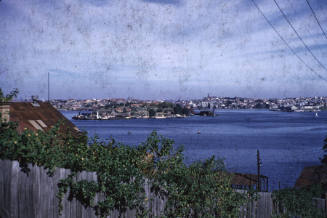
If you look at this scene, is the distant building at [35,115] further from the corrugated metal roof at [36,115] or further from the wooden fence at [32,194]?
the wooden fence at [32,194]

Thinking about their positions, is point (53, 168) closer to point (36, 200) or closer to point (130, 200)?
point (36, 200)

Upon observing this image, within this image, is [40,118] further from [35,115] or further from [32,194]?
[32,194]

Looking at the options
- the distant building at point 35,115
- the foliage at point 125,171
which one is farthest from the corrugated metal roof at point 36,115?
the foliage at point 125,171

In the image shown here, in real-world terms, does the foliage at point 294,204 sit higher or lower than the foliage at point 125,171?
lower

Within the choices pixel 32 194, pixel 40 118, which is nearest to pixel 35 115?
pixel 40 118

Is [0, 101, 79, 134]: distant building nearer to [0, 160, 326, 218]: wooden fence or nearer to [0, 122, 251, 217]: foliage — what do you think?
[0, 122, 251, 217]: foliage
